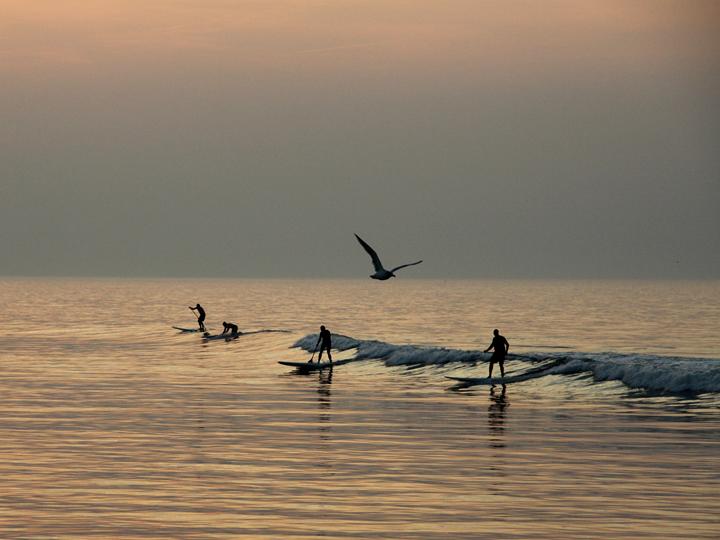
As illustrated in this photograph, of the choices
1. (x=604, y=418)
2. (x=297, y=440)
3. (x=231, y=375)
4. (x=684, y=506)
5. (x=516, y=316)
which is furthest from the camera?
(x=516, y=316)

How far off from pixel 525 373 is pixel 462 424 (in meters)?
16.9

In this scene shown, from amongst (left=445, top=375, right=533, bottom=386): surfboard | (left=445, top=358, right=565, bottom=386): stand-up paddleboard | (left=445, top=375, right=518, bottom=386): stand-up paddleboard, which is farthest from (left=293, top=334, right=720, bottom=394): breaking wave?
(left=445, top=375, right=518, bottom=386): stand-up paddleboard

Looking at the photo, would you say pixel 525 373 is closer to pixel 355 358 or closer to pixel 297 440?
pixel 355 358

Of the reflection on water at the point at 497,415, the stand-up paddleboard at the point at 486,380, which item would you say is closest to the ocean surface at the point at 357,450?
the reflection on water at the point at 497,415

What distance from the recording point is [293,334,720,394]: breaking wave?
39.2m

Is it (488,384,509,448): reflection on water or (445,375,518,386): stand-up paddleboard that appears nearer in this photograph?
(488,384,509,448): reflection on water

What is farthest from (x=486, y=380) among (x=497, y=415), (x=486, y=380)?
(x=497, y=415)

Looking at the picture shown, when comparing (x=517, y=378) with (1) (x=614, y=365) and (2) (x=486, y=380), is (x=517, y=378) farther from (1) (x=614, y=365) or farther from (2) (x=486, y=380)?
(1) (x=614, y=365)

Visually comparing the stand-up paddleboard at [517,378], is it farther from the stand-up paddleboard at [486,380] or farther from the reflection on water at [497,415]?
the reflection on water at [497,415]

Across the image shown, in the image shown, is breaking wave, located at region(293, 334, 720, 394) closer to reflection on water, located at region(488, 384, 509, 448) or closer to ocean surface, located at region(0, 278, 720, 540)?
ocean surface, located at region(0, 278, 720, 540)

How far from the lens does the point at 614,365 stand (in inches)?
1714

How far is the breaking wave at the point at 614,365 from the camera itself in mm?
39188

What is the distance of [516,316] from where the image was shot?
389ft

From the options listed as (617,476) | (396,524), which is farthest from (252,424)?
(396,524)
